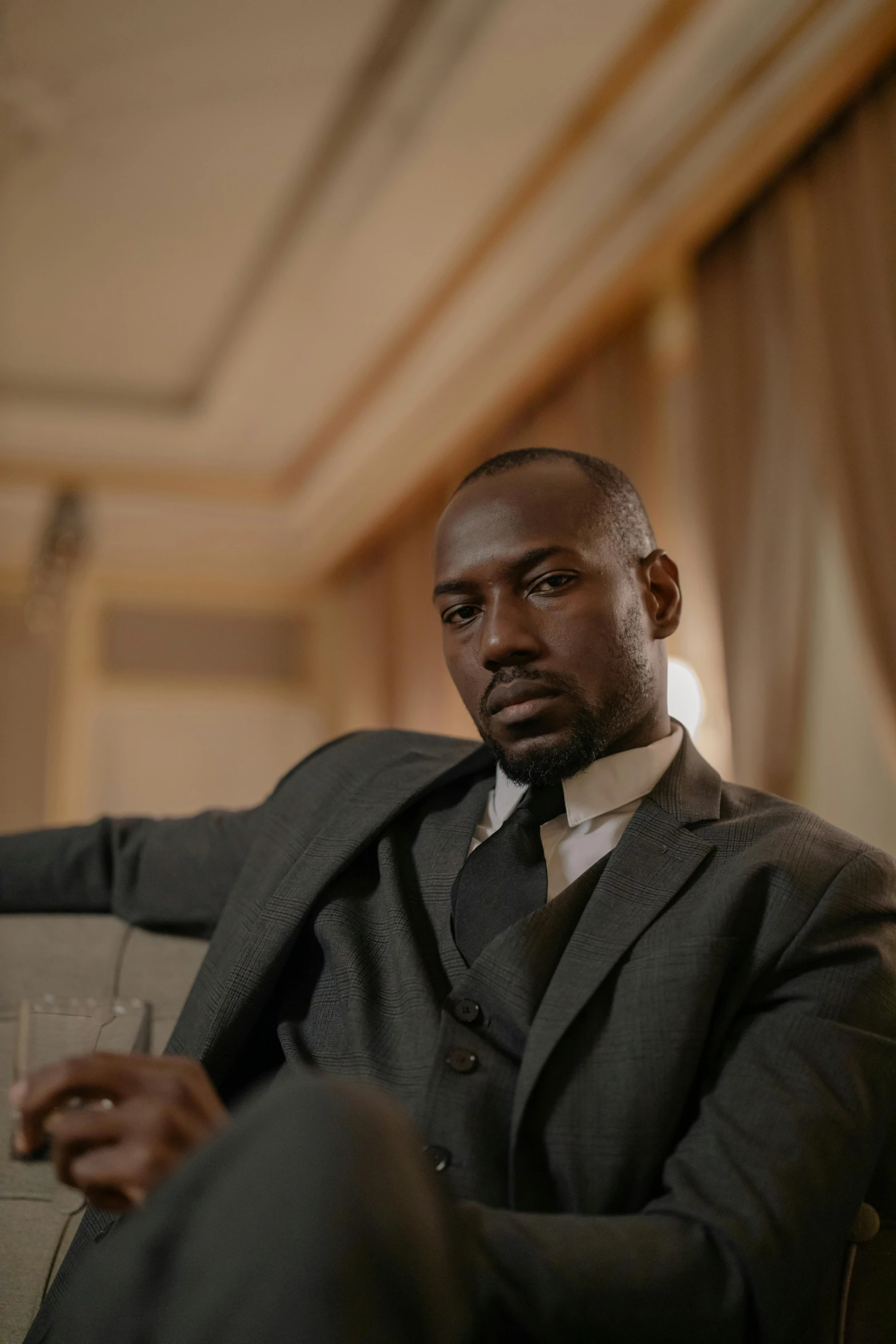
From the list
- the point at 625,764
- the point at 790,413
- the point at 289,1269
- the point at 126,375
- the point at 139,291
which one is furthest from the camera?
the point at 126,375

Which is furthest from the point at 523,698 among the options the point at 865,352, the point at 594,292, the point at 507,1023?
the point at 594,292

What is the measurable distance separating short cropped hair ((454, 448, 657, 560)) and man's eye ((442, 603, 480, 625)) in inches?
7.2

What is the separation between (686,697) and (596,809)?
1.95 m

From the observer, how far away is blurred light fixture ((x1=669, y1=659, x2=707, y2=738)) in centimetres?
321

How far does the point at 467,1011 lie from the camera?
3.73ft

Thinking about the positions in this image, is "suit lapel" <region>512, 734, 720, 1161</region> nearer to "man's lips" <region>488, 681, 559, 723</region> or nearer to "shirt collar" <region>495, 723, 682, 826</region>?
"shirt collar" <region>495, 723, 682, 826</region>

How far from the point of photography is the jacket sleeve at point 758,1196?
0.83 m

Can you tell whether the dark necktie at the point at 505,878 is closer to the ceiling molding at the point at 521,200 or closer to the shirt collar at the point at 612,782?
the shirt collar at the point at 612,782

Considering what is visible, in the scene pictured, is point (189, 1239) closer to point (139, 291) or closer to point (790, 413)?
point (790, 413)

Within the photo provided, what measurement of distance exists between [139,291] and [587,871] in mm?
3978

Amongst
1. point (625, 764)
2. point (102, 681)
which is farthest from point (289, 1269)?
point (102, 681)

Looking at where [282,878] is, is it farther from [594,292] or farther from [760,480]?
[594,292]

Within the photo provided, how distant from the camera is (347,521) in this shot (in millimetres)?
5789

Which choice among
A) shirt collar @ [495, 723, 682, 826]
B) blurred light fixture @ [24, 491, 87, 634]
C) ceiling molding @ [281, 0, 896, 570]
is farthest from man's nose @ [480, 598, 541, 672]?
blurred light fixture @ [24, 491, 87, 634]
